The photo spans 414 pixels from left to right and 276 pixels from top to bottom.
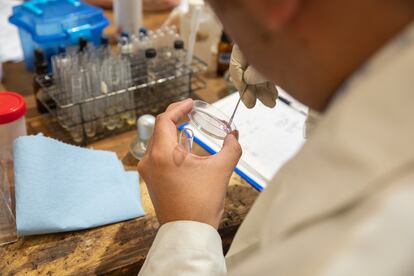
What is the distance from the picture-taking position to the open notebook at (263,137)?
2.73ft

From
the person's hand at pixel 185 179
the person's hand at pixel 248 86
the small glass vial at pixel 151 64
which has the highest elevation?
the person's hand at pixel 248 86

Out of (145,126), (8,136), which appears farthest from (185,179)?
(8,136)

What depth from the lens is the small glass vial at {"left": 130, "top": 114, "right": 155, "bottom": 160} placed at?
32.7 inches

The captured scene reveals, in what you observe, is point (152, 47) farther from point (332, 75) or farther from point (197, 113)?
point (332, 75)

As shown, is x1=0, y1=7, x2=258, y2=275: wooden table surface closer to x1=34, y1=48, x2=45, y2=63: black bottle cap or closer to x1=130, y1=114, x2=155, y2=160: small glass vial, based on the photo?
x1=130, y1=114, x2=155, y2=160: small glass vial

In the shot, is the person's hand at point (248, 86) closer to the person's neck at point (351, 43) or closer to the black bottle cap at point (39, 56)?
the person's neck at point (351, 43)

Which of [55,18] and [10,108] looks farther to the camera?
[55,18]

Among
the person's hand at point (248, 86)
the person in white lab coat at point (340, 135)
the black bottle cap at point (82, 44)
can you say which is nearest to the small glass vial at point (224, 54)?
the black bottle cap at point (82, 44)

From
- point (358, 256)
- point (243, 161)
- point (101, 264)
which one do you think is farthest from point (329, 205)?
point (243, 161)

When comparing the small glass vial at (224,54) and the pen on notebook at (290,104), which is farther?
the small glass vial at (224,54)

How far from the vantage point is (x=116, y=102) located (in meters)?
0.93

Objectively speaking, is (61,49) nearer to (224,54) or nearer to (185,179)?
(224,54)

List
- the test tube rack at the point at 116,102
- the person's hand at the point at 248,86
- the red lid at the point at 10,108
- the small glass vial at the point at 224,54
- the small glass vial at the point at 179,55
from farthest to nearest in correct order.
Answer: the small glass vial at the point at 224,54
the small glass vial at the point at 179,55
the test tube rack at the point at 116,102
the red lid at the point at 10,108
the person's hand at the point at 248,86

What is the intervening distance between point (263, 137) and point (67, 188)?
39 cm
